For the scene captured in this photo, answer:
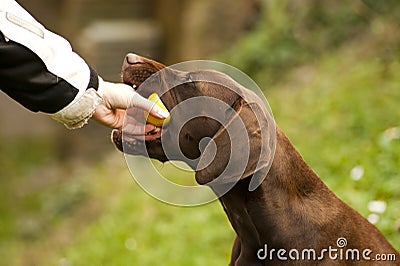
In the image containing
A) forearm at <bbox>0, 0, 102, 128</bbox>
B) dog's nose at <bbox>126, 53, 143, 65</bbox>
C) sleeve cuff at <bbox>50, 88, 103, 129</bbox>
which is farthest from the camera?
dog's nose at <bbox>126, 53, 143, 65</bbox>

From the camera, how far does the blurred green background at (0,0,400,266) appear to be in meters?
7.11

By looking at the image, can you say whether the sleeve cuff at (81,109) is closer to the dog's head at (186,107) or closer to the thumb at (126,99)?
the thumb at (126,99)

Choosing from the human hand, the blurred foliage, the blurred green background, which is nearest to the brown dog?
the human hand

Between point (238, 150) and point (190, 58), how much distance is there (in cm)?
1002

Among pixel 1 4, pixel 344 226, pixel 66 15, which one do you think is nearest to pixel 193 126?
pixel 344 226

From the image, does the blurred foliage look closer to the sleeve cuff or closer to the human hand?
the human hand

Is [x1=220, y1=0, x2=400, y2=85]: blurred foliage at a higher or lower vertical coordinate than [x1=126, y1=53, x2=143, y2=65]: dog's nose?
higher

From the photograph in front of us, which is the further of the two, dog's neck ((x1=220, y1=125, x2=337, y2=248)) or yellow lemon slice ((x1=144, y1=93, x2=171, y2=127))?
yellow lemon slice ((x1=144, y1=93, x2=171, y2=127))

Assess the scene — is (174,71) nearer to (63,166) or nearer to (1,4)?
(1,4)

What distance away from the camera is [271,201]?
3.99 m

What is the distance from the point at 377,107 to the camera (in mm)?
8094

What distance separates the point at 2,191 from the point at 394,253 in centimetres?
937

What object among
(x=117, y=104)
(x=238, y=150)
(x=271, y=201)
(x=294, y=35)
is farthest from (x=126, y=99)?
(x=294, y=35)

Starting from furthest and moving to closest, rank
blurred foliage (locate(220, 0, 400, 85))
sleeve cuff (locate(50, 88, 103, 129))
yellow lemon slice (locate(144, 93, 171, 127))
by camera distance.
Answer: blurred foliage (locate(220, 0, 400, 85)) → yellow lemon slice (locate(144, 93, 171, 127)) → sleeve cuff (locate(50, 88, 103, 129))
